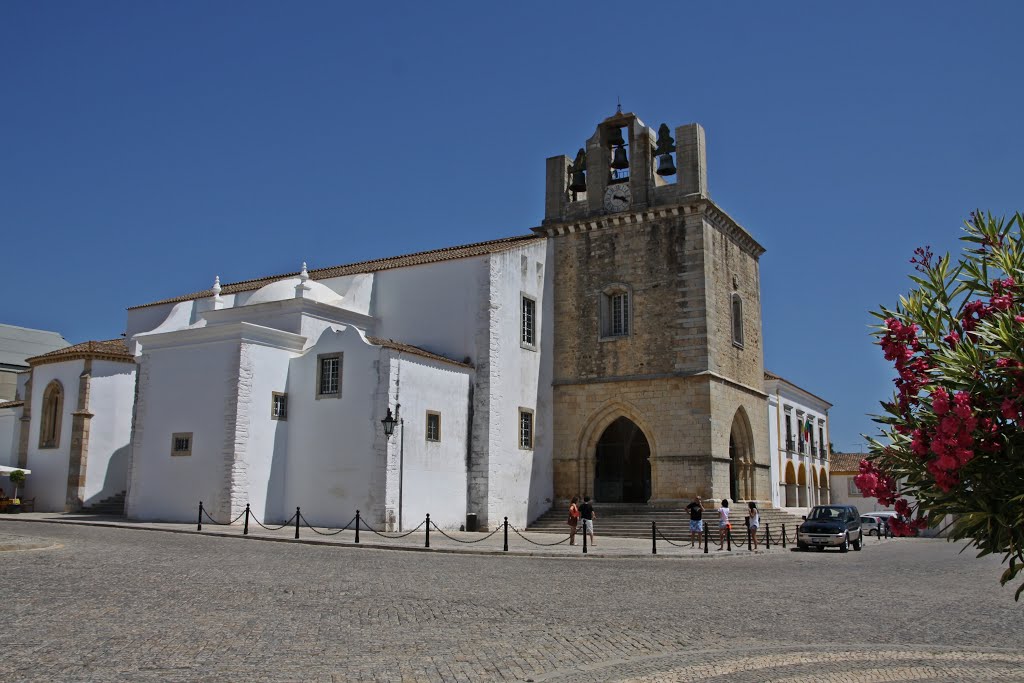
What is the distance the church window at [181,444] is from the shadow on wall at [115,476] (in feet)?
17.6

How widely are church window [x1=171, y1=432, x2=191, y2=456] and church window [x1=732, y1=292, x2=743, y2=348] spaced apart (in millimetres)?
17737

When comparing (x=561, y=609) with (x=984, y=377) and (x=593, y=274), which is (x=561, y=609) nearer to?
(x=984, y=377)

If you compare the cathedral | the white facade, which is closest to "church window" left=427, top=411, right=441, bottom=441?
the cathedral

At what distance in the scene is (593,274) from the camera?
3012cm

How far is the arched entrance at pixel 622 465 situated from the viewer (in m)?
30.2

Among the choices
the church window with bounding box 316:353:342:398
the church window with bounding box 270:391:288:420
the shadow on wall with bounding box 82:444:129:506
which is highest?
the church window with bounding box 316:353:342:398

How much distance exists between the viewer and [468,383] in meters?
27.1

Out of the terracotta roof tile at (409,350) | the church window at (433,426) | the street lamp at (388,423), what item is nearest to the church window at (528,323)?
the terracotta roof tile at (409,350)

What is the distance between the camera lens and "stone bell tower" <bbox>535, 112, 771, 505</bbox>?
2775 centimetres

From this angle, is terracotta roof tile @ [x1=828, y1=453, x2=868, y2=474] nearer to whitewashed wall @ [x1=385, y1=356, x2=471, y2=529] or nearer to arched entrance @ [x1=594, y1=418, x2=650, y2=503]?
arched entrance @ [x1=594, y1=418, x2=650, y2=503]

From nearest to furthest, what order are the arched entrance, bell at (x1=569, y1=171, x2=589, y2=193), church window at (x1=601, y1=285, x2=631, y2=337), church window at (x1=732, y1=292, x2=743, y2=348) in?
church window at (x1=601, y1=285, x2=631, y2=337) → the arched entrance → church window at (x1=732, y1=292, x2=743, y2=348) → bell at (x1=569, y1=171, x2=589, y2=193)

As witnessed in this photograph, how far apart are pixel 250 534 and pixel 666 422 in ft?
43.3

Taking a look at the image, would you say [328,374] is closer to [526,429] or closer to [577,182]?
[526,429]

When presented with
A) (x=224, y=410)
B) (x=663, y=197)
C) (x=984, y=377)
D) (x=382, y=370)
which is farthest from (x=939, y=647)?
(x=663, y=197)
